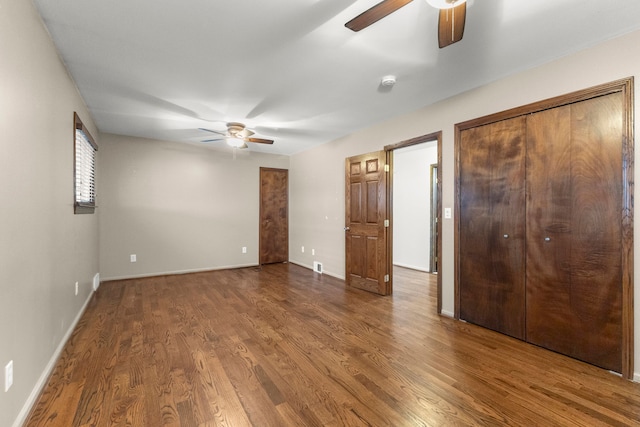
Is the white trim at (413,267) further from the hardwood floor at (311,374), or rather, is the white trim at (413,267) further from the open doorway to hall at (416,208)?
the hardwood floor at (311,374)

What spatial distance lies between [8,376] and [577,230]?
364 cm

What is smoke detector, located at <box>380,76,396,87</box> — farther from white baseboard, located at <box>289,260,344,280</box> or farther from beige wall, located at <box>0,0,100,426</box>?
white baseboard, located at <box>289,260,344,280</box>

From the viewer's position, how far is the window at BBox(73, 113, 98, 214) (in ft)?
8.94

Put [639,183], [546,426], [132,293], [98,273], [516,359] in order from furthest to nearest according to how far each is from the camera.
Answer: [98,273]
[132,293]
[516,359]
[639,183]
[546,426]

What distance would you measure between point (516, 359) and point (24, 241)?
3.36 m

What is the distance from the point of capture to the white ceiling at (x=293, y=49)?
1716 mm

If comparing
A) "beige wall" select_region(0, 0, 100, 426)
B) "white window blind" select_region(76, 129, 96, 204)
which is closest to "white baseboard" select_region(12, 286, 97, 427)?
"beige wall" select_region(0, 0, 100, 426)

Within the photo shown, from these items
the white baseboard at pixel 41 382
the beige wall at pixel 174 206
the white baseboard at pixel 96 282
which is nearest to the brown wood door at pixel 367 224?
the beige wall at pixel 174 206

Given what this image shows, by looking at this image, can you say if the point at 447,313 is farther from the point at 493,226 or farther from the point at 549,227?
the point at 549,227

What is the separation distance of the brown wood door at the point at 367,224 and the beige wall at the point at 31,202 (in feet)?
10.8

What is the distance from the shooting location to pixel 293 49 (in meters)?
2.13

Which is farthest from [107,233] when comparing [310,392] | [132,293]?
[310,392]

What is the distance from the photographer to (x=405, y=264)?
576cm

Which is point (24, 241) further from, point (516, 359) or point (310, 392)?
point (516, 359)
